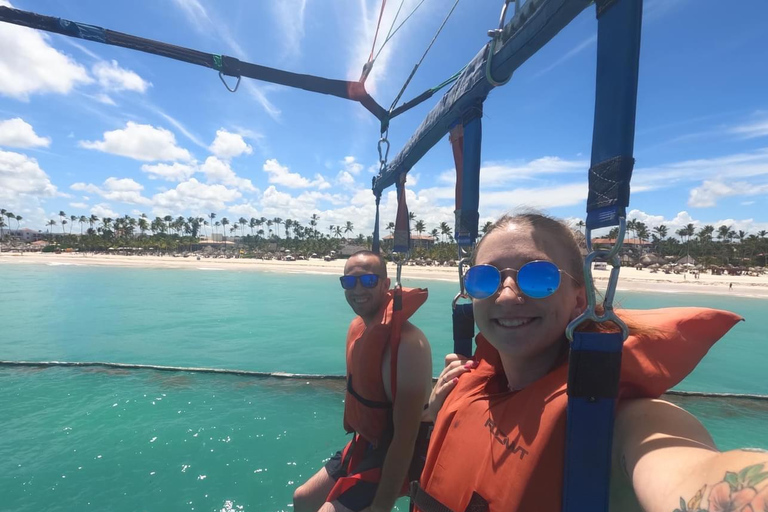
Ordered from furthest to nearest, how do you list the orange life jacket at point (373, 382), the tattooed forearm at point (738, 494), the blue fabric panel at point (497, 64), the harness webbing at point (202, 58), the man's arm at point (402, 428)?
the harness webbing at point (202, 58) < the orange life jacket at point (373, 382) < the man's arm at point (402, 428) < the blue fabric panel at point (497, 64) < the tattooed forearm at point (738, 494)

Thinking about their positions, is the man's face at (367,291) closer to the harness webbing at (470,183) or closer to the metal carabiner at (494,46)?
the harness webbing at (470,183)

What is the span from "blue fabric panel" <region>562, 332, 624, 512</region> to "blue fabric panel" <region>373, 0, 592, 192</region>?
4.78 ft

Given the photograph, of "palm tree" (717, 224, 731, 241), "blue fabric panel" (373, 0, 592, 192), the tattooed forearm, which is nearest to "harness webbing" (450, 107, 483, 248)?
"blue fabric panel" (373, 0, 592, 192)

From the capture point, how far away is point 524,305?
1.49 metres

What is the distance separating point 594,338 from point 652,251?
12457 cm

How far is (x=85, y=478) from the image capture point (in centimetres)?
482

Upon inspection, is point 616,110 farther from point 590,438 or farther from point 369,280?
point 369,280

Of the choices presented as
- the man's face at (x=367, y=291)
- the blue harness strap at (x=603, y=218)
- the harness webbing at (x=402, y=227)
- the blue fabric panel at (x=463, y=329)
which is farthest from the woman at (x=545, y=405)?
the harness webbing at (x=402, y=227)

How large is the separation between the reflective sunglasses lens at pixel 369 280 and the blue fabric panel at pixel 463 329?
1.04 meters

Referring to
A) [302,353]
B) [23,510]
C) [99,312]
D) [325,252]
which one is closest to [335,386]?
[23,510]

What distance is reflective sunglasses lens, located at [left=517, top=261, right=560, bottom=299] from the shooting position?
1.46 meters

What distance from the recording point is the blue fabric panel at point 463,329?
269cm

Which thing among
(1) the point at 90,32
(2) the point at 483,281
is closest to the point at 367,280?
(2) the point at 483,281

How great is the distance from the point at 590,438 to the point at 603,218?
75 centimetres
